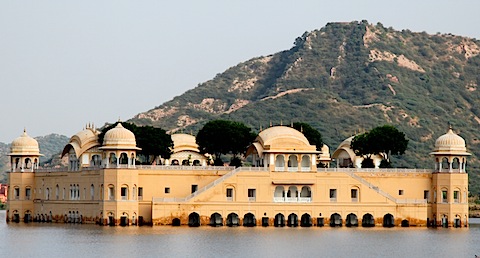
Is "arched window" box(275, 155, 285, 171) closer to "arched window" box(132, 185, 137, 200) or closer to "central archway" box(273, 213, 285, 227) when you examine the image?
"central archway" box(273, 213, 285, 227)

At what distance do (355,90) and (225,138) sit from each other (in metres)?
Answer: 65.2

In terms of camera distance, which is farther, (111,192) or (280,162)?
(280,162)

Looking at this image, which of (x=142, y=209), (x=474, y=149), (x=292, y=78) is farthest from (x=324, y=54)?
(x=142, y=209)

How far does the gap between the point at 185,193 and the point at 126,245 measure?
17.5 meters

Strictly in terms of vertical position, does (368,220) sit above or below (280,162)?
below

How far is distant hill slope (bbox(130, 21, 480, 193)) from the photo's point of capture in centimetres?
13000

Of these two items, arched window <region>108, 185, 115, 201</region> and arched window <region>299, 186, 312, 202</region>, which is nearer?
arched window <region>108, 185, 115, 201</region>

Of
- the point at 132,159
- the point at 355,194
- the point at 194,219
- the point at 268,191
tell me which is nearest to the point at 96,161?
the point at 132,159

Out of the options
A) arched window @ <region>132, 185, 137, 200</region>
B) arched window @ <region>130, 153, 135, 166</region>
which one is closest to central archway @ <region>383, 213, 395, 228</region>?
arched window @ <region>132, 185, 137, 200</region>

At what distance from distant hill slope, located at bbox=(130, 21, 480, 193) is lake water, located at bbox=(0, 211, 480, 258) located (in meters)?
47.2

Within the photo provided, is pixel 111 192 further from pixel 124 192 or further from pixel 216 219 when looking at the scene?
pixel 216 219

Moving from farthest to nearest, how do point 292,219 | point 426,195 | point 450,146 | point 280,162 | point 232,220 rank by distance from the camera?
point 426,195 < point 450,146 < point 280,162 < point 292,219 < point 232,220

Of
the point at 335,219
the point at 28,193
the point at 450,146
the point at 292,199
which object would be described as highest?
the point at 450,146

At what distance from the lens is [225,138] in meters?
85.1
